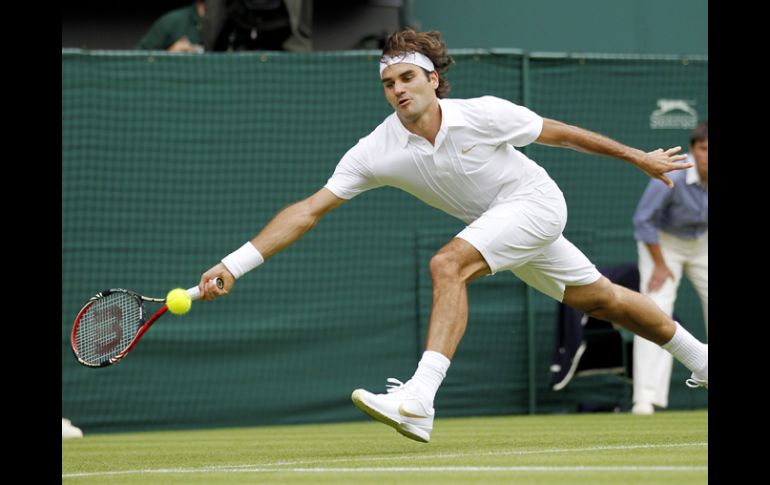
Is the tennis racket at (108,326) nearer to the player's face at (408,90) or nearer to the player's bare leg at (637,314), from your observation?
the player's face at (408,90)

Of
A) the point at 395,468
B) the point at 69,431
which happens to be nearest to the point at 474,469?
the point at 395,468

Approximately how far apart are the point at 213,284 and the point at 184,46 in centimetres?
490

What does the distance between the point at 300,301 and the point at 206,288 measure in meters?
4.00

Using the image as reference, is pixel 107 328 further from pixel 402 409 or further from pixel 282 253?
pixel 282 253

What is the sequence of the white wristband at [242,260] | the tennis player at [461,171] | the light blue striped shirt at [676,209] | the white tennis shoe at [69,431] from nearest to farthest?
1. the white wristband at [242,260]
2. the tennis player at [461,171]
3. the white tennis shoe at [69,431]
4. the light blue striped shirt at [676,209]

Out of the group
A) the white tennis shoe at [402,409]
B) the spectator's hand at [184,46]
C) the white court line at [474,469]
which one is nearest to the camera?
the white court line at [474,469]

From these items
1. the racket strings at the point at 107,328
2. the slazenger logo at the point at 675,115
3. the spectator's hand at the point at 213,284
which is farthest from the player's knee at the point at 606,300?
the slazenger logo at the point at 675,115

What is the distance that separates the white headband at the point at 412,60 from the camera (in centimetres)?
676

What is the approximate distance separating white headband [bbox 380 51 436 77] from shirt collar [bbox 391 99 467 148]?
0.20 meters

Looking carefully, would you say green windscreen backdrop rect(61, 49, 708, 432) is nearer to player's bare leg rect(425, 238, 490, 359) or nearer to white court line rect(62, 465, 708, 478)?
player's bare leg rect(425, 238, 490, 359)

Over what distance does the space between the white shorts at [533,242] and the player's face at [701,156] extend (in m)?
3.10

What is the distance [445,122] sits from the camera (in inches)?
264
